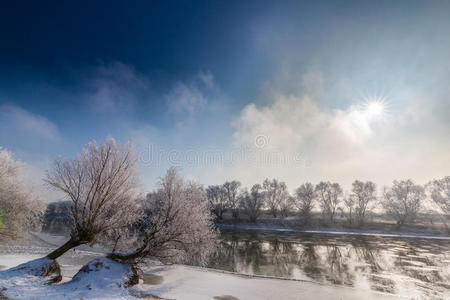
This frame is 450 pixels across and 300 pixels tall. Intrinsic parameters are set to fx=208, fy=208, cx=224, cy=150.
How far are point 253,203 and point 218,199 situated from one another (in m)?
17.1

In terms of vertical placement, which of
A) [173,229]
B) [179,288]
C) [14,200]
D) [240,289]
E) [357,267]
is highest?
[14,200]

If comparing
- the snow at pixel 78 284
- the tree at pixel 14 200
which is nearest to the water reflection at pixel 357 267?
the snow at pixel 78 284

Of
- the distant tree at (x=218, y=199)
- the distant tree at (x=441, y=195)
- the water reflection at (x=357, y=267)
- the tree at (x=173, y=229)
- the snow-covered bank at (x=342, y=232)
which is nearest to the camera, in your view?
the tree at (x=173, y=229)

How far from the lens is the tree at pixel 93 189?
44.3 ft

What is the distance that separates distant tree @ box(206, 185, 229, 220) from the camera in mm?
84562

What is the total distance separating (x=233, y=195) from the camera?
8662 cm

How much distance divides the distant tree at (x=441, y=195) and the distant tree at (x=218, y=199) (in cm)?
Result: 6558

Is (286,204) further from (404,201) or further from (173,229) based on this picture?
(173,229)

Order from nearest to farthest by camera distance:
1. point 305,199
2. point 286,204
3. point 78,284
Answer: point 78,284, point 305,199, point 286,204

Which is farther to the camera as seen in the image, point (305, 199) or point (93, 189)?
point (305, 199)

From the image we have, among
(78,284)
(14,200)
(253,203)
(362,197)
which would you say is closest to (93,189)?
(78,284)

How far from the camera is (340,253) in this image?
28.0m

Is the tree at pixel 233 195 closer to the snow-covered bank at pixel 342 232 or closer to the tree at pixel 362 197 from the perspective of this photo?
the snow-covered bank at pixel 342 232

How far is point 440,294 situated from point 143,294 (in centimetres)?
1926
